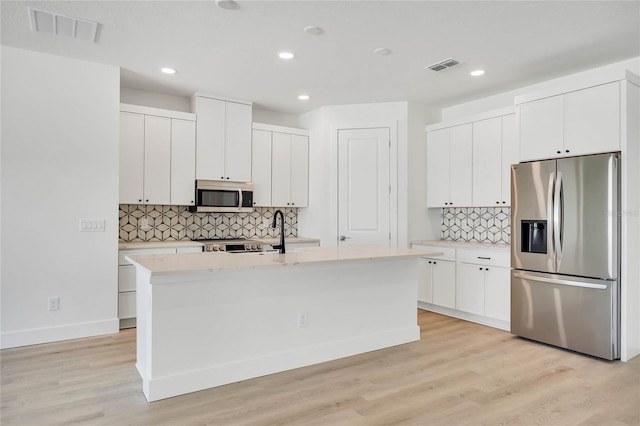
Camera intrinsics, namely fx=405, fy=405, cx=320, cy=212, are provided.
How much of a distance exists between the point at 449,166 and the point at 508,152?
800 mm

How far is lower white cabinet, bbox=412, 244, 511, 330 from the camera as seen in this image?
14.0 feet

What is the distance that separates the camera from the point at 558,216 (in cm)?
359

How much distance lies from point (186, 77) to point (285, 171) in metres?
1.79

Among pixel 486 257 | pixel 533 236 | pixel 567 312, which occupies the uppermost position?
pixel 533 236

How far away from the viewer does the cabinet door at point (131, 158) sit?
4410 millimetres

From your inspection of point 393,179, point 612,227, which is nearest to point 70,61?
point 393,179

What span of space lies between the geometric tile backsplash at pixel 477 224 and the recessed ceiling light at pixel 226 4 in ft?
12.2

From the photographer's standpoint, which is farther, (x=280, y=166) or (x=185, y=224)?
(x=280, y=166)

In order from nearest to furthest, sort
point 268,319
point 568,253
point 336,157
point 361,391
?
1. point 361,391
2. point 268,319
3. point 568,253
4. point 336,157

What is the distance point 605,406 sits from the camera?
2537 mm

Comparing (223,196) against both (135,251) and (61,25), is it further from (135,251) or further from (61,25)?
(61,25)

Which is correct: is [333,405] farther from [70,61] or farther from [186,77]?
[70,61]

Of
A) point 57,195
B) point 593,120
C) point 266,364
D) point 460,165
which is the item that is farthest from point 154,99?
point 593,120

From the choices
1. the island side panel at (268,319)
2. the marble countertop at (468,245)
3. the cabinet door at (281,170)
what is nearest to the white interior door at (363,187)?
the marble countertop at (468,245)
